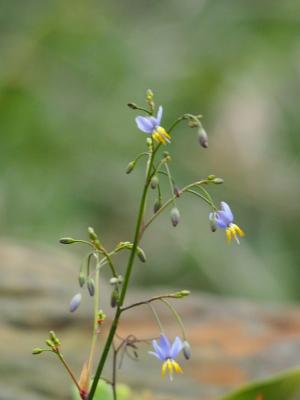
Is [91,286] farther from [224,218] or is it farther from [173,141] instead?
[173,141]

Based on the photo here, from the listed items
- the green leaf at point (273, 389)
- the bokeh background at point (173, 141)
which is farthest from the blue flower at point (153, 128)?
the bokeh background at point (173, 141)

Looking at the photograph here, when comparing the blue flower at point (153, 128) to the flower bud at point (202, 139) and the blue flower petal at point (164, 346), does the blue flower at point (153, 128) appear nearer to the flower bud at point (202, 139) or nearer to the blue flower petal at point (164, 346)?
the flower bud at point (202, 139)

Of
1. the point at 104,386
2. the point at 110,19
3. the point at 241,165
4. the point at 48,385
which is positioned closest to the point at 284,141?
the point at 241,165

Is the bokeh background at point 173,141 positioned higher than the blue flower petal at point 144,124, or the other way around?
the blue flower petal at point 144,124

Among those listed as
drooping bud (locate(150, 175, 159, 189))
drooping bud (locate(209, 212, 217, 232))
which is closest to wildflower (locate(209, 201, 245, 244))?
drooping bud (locate(209, 212, 217, 232))

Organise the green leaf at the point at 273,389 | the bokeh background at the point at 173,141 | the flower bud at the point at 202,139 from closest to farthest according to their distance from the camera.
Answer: the flower bud at the point at 202,139 < the green leaf at the point at 273,389 < the bokeh background at the point at 173,141

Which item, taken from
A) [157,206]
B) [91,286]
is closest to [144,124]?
[157,206]

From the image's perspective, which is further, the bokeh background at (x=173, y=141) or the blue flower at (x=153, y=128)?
the bokeh background at (x=173, y=141)
